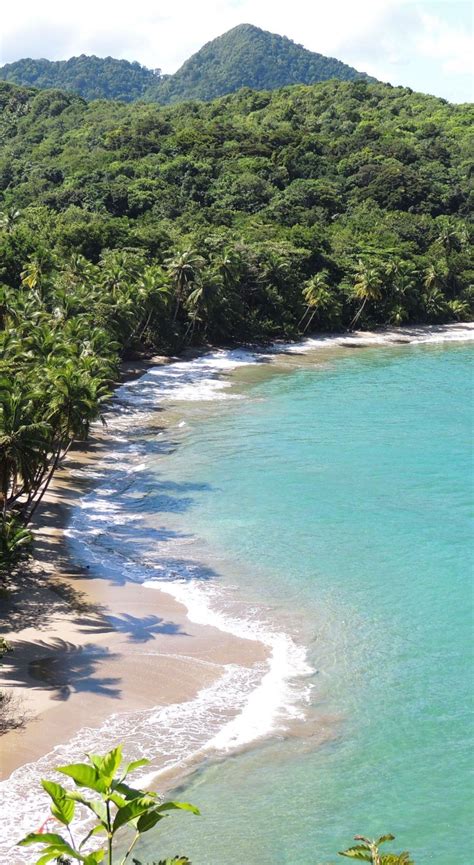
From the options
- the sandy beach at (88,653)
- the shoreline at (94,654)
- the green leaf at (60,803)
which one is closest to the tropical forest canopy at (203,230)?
the sandy beach at (88,653)

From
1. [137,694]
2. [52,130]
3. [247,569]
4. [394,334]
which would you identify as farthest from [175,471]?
[52,130]


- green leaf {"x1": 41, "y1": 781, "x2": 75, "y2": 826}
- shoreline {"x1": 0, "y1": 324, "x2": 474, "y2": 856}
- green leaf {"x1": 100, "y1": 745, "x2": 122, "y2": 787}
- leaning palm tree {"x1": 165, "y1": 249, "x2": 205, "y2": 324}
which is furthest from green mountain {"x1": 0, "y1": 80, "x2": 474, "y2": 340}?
green leaf {"x1": 41, "y1": 781, "x2": 75, "y2": 826}

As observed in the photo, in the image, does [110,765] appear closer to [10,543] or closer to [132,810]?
[132,810]

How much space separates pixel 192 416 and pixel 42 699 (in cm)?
3309

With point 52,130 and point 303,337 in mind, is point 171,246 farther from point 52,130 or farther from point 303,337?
point 52,130

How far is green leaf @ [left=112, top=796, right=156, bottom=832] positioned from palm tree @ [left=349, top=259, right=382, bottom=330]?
7796 cm

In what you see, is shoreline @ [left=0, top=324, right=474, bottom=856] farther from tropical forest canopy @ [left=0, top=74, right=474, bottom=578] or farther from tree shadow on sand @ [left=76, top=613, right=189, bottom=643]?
tropical forest canopy @ [left=0, top=74, right=474, bottom=578]

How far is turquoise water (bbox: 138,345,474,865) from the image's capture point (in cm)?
2095

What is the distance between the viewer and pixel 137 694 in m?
25.5

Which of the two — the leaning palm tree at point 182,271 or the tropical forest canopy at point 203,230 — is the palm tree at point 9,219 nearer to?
the tropical forest canopy at point 203,230

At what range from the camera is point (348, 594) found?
32812 millimetres

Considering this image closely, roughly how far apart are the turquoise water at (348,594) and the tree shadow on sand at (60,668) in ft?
15.8

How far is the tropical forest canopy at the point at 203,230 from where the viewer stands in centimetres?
4334

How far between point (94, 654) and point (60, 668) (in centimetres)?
143
